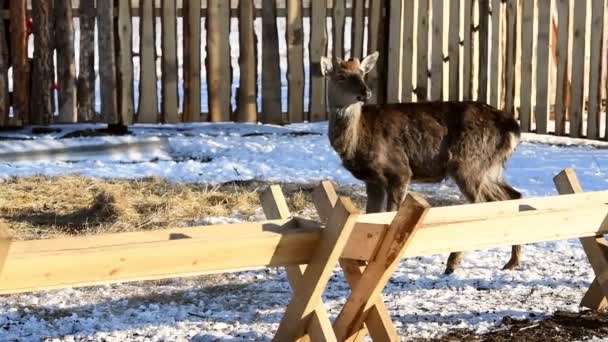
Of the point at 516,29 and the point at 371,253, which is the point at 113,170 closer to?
the point at 516,29

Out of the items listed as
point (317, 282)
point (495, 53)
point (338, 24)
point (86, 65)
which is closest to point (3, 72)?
point (86, 65)

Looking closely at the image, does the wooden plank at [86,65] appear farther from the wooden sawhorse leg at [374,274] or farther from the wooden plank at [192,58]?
the wooden sawhorse leg at [374,274]

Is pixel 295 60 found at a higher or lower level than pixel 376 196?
higher

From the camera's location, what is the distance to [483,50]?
519 inches

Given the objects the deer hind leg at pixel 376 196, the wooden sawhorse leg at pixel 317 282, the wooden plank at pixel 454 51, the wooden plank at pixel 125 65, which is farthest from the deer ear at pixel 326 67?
the wooden plank at pixel 454 51

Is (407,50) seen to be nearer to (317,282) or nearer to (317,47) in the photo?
(317,47)

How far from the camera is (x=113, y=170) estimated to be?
36.6 feet

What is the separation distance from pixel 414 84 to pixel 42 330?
26.0 ft

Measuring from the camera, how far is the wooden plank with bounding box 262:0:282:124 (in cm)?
1301

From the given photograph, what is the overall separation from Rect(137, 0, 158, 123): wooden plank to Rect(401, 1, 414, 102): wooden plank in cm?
299

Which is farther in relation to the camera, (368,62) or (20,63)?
(20,63)

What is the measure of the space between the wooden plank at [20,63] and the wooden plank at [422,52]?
4.62 meters

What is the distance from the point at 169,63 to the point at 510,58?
406 cm

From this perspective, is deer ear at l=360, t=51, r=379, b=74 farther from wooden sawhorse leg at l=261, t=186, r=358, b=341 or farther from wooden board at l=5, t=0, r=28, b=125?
wooden board at l=5, t=0, r=28, b=125
